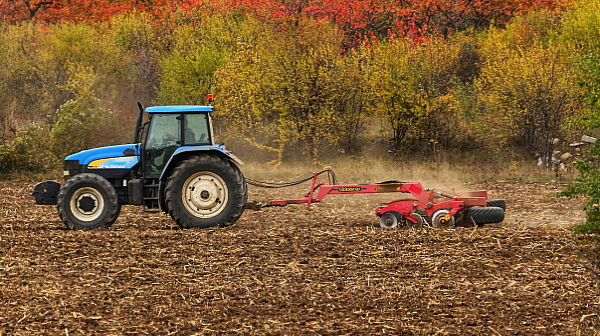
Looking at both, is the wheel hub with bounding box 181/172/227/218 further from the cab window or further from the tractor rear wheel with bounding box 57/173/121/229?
the tractor rear wheel with bounding box 57/173/121/229

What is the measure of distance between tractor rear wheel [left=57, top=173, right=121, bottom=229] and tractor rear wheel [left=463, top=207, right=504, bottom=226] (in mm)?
5480

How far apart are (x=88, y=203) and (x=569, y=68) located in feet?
57.3

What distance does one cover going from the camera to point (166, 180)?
1139 cm

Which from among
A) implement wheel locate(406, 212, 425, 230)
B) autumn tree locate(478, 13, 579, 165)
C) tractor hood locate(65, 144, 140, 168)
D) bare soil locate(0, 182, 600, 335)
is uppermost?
autumn tree locate(478, 13, 579, 165)

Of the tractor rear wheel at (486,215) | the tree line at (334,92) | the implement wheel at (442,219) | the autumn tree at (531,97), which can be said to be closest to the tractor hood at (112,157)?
the implement wheel at (442,219)

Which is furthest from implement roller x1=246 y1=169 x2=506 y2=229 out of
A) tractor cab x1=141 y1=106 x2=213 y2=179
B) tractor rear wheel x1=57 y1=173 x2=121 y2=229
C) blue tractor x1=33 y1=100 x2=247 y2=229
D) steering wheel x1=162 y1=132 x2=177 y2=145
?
tractor rear wheel x1=57 y1=173 x2=121 y2=229

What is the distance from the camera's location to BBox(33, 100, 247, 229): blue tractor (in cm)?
1124

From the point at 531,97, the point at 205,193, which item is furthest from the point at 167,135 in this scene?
the point at 531,97

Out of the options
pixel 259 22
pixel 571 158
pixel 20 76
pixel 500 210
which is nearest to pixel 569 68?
pixel 571 158

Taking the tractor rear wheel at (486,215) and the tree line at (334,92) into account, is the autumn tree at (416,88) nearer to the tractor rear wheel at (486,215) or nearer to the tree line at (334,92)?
the tree line at (334,92)

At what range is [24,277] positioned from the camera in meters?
8.50

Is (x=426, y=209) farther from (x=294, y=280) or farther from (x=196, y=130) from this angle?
(x=196, y=130)

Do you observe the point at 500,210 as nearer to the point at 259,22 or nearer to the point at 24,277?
the point at 24,277

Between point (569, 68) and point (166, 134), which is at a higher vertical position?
point (569, 68)
